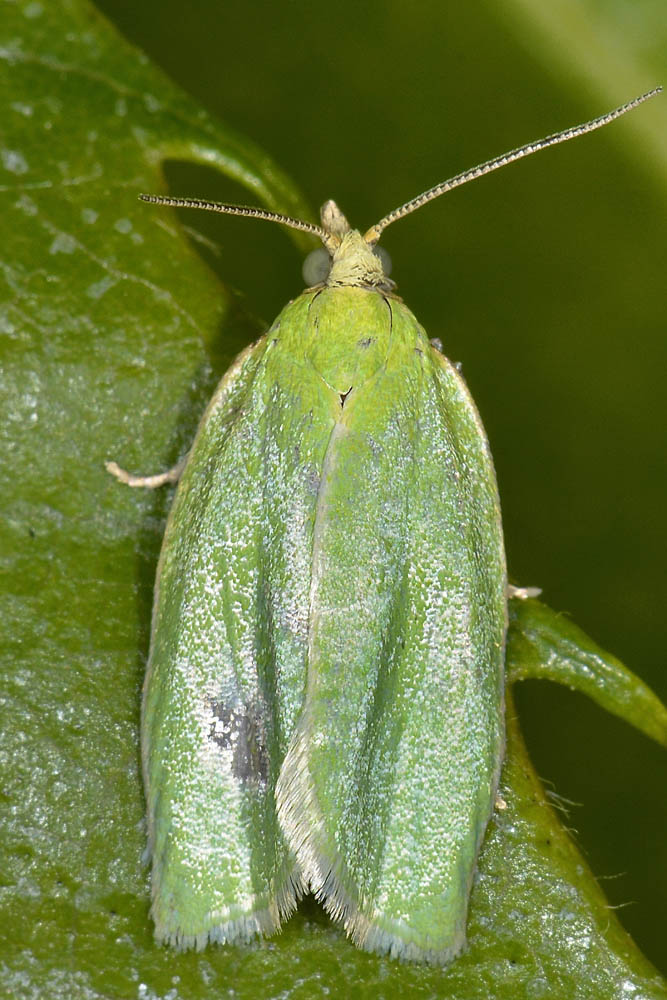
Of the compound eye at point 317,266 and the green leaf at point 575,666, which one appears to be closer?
the green leaf at point 575,666

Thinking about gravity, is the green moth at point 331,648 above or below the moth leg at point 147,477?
below

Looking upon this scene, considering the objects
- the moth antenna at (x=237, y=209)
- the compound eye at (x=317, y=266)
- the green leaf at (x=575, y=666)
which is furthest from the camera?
the compound eye at (x=317, y=266)

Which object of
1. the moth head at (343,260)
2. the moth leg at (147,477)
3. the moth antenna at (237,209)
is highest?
the moth antenna at (237,209)

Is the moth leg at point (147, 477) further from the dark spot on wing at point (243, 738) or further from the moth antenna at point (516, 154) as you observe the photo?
the moth antenna at point (516, 154)

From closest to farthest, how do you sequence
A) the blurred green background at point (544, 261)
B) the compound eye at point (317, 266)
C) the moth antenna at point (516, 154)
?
the moth antenna at point (516, 154), the compound eye at point (317, 266), the blurred green background at point (544, 261)

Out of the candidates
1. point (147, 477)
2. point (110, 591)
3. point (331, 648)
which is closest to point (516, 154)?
point (147, 477)

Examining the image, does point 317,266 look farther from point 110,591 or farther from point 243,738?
point 243,738

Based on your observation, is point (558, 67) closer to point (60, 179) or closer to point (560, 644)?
point (60, 179)

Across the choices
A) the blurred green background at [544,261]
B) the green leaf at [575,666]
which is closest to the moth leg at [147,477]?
the blurred green background at [544,261]
